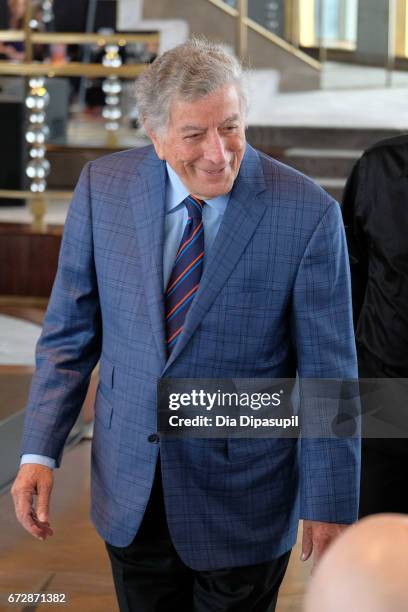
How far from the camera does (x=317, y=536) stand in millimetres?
1574

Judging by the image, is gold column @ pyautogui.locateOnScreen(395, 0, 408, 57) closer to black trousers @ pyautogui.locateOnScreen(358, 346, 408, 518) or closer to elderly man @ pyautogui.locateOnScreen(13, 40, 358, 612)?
black trousers @ pyautogui.locateOnScreen(358, 346, 408, 518)

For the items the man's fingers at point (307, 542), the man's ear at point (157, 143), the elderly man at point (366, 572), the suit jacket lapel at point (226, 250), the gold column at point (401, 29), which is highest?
the man's ear at point (157, 143)

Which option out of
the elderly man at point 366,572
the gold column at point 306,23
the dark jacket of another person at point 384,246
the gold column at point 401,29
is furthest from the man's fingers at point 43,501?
the gold column at point 401,29

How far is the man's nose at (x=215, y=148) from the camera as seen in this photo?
4.82 feet

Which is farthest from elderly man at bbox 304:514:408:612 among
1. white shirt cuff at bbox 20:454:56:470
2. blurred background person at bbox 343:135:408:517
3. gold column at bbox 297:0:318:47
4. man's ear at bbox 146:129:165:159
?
gold column at bbox 297:0:318:47

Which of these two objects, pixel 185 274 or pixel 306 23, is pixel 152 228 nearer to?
pixel 185 274

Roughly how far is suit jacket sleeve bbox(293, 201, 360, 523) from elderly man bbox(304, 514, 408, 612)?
2.69 feet

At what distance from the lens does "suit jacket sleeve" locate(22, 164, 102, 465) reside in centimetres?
168

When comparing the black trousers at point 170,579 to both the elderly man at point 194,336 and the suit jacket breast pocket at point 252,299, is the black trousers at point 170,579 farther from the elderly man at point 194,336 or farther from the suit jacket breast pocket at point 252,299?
the suit jacket breast pocket at point 252,299

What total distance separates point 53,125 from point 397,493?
561cm

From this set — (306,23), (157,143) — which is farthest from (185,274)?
(306,23)

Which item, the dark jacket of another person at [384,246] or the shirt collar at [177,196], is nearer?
the shirt collar at [177,196]

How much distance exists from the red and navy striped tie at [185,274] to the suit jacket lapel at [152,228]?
1.1 inches

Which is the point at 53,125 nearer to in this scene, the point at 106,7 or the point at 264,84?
the point at 106,7
